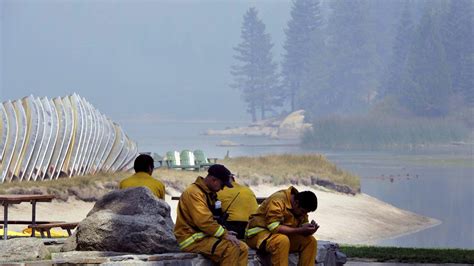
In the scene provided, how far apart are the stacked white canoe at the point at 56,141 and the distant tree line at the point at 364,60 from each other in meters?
64.2

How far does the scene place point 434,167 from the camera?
86938mm

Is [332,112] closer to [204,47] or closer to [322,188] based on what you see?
[204,47]

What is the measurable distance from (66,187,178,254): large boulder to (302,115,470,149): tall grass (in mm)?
81774

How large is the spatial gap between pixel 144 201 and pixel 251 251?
39.8 inches

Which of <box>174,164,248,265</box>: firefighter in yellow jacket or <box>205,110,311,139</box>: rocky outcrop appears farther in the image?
<box>205,110,311,139</box>: rocky outcrop

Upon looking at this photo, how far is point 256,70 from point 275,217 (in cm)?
10107

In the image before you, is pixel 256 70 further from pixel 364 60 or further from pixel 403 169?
pixel 403 169

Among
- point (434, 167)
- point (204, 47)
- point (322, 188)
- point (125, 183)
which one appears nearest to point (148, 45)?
point (204, 47)

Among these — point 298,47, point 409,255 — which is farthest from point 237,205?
point 298,47

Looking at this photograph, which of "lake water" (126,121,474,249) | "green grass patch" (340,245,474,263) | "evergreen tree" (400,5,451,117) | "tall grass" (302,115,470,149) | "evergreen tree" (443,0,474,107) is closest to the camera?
"green grass patch" (340,245,474,263)

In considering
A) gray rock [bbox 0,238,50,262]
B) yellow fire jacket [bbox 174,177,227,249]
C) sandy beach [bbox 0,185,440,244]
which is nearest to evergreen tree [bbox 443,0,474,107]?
sandy beach [bbox 0,185,440,244]

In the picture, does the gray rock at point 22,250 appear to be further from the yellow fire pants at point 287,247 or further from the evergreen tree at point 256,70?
the evergreen tree at point 256,70

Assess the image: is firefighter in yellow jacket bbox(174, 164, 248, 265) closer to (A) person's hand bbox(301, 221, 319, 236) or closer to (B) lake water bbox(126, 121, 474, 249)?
(A) person's hand bbox(301, 221, 319, 236)

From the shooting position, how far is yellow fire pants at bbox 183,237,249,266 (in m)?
10.9
